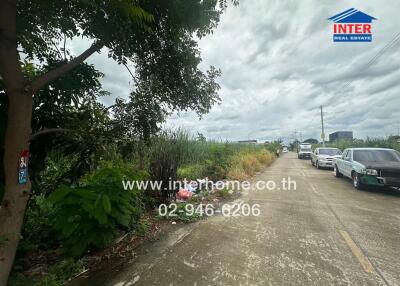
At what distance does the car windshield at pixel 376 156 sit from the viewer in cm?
1012

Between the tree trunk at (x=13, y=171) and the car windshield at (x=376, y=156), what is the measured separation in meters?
11.9

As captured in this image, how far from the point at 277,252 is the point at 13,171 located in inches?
153

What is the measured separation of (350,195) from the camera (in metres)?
8.74

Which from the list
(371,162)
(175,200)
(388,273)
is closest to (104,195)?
(175,200)

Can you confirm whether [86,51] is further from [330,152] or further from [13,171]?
[330,152]

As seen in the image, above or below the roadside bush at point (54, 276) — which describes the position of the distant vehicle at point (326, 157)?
above

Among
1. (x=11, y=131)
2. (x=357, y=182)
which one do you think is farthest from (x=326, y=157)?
(x=11, y=131)

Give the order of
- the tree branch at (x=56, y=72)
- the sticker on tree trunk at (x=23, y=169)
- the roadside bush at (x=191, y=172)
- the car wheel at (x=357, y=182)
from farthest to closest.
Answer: the car wheel at (x=357, y=182), the roadside bush at (x=191, y=172), the tree branch at (x=56, y=72), the sticker on tree trunk at (x=23, y=169)

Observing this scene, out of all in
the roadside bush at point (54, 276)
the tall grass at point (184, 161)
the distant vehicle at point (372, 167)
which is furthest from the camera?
the distant vehicle at point (372, 167)

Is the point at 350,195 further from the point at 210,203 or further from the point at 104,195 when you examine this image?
the point at 104,195

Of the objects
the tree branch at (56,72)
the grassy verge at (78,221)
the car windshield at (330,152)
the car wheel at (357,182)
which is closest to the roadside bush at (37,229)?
the grassy verge at (78,221)

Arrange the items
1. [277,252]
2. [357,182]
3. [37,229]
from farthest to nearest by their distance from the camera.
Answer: [357,182]
[37,229]
[277,252]

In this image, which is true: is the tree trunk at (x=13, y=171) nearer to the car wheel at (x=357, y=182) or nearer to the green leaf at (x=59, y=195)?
the green leaf at (x=59, y=195)

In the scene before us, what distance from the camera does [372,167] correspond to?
9.09 metres
